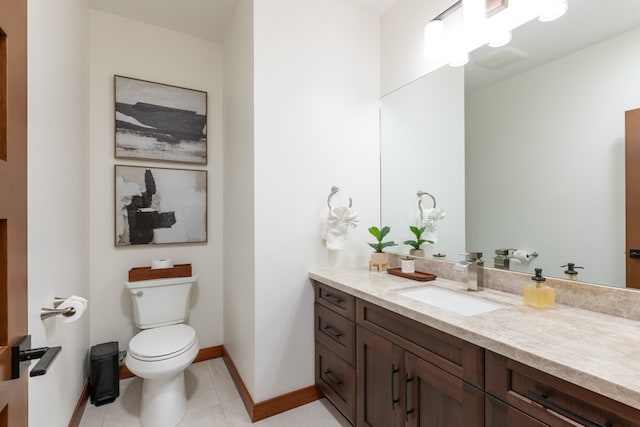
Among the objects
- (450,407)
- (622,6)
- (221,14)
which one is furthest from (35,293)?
(622,6)

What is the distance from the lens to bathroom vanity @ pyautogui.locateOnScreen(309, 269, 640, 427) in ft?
2.47

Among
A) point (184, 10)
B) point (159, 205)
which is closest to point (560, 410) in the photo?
point (159, 205)

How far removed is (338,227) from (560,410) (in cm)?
135

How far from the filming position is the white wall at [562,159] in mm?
1177

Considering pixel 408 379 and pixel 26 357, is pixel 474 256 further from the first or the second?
pixel 26 357

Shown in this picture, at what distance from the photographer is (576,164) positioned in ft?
4.21

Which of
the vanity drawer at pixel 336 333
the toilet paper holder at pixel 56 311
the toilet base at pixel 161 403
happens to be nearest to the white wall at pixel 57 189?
the toilet paper holder at pixel 56 311

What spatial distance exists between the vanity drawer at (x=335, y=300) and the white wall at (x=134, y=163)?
1.10 m

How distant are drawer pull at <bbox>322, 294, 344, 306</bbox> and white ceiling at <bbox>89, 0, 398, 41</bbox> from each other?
6.56 ft

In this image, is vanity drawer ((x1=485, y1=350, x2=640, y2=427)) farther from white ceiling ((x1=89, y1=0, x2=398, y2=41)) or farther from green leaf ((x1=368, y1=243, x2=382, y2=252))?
white ceiling ((x1=89, y1=0, x2=398, y2=41))

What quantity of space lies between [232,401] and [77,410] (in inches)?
33.9

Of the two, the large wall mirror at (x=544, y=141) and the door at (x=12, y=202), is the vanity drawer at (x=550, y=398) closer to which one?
the large wall mirror at (x=544, y=141)

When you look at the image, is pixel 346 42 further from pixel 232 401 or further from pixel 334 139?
pixel 232 401

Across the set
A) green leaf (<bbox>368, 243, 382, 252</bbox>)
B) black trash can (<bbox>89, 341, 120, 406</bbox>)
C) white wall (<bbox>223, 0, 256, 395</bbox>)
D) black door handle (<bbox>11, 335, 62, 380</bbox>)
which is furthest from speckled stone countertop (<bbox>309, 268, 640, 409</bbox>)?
black trash can (<bbox>89, 341, 120, 406</bbox>)
